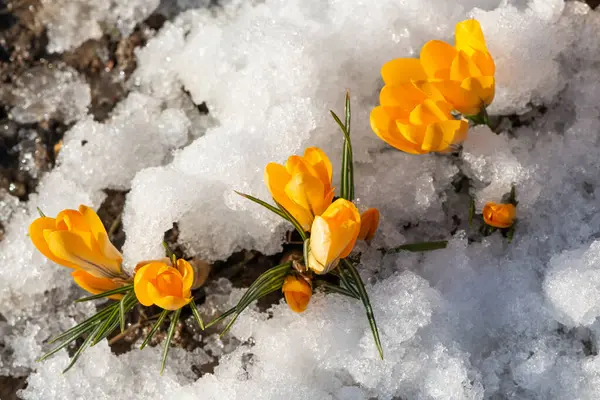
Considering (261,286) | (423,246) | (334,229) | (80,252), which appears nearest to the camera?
(334,229)

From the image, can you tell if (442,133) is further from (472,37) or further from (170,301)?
(170,301)

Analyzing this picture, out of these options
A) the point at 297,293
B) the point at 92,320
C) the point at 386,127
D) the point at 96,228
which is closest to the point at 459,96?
the point at 386,127

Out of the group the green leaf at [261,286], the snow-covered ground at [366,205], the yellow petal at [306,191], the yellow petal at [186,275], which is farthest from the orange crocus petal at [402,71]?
the yellow petal at [186,275]

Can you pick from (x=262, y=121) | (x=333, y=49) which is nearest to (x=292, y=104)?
(x=262, y=121)

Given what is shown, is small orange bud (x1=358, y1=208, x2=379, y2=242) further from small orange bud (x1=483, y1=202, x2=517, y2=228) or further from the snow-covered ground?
small orange bud (x1=483, y1=202, x2=517, y2=228)

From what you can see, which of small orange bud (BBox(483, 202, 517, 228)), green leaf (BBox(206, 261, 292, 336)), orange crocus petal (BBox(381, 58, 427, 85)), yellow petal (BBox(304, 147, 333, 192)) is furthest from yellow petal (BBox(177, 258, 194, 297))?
small orange bud (BBox(483, 202, 517, 228))

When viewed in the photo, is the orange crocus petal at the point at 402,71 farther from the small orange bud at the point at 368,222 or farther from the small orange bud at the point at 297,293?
the small orange bud at the point at 297,293
